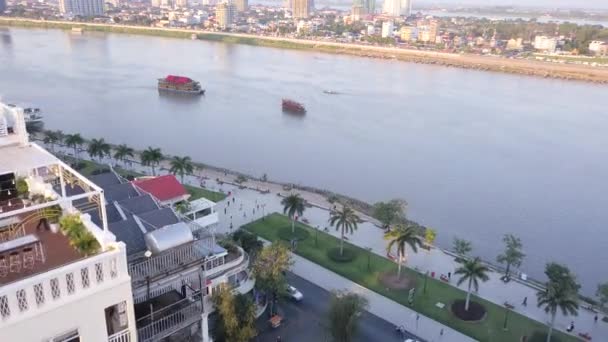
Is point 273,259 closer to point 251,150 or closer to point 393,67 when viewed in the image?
point 251,150

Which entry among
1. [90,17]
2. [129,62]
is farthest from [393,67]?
[90,17]

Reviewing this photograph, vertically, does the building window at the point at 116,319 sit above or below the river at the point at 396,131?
above

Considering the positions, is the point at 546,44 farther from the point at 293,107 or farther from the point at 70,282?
the point at 70,282

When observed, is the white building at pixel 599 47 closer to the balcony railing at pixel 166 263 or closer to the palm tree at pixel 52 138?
the palm tree at pixel 52 138

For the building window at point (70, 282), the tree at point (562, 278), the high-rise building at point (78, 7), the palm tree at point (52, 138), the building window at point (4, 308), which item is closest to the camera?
the building window at point (4, 308)

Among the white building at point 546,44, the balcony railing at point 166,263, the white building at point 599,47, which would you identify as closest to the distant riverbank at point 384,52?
the white building at point 546,44

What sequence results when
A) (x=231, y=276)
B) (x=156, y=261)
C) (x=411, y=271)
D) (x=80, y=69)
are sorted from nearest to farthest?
(x=156, y=261)
(x=231, y=276)
(x=411, y=271)
(x=80, y=69)

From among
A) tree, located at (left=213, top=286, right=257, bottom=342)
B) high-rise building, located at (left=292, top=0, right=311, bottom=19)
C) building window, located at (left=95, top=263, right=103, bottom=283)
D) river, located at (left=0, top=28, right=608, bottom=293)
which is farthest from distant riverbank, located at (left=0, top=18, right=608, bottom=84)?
building window, located at (left=95, top=263, right=103, bottom=283)

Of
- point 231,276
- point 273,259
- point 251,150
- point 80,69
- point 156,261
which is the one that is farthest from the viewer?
point 80,69
